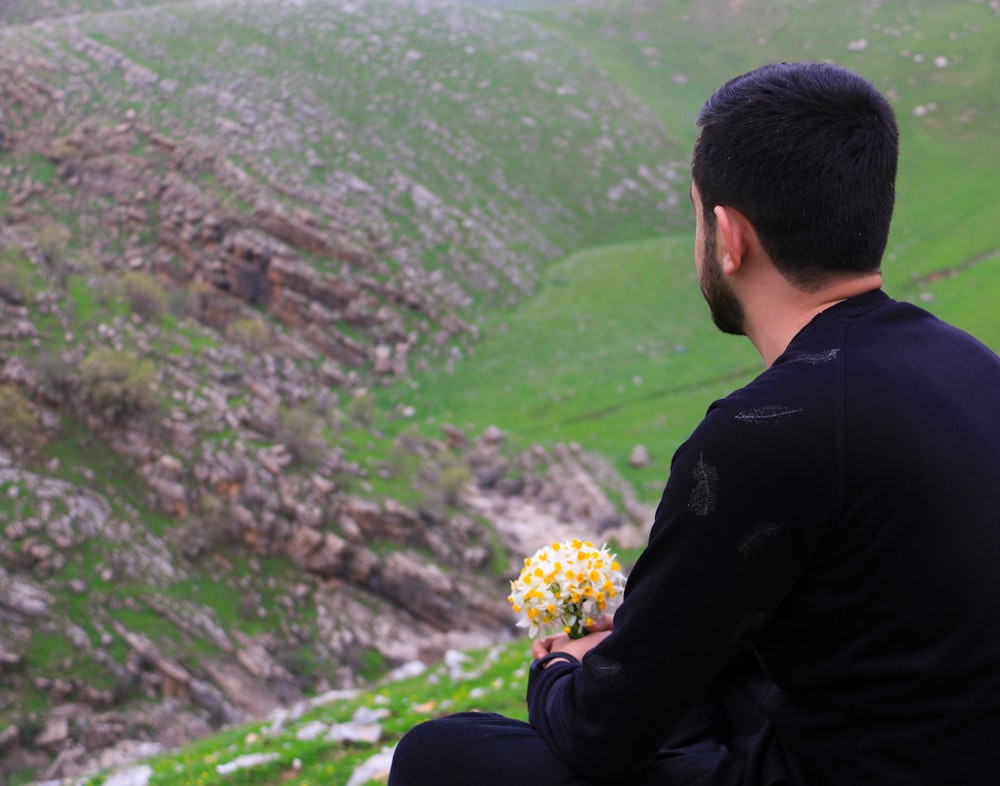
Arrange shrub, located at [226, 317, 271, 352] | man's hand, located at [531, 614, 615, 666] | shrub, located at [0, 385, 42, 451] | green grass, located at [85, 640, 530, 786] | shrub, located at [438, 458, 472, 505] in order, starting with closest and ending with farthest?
man's hand, located at [531, 614, 615, 666] < green grass, located at [85, 640, 530, 786] < shrub, located at [0, 385, 42, 451] < shrub, located at [438, 458, 472, 505] < shrub, located at [226, 317, 271, 352]

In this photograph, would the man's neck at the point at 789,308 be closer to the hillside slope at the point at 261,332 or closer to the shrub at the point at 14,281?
the hillside slope at the point at 261,332

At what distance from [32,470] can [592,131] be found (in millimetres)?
49296

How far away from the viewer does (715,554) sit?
9.03 ft

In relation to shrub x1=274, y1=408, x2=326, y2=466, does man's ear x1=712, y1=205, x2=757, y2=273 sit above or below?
above

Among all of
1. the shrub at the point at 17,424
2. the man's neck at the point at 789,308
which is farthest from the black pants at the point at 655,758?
the shrub at the point at 17,424

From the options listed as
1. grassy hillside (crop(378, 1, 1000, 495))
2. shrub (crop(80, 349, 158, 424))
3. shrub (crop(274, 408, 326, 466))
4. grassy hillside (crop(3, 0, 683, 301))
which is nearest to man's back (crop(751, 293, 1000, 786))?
shrub (crop(274, 408, 326, 466))

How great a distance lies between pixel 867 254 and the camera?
310 cm

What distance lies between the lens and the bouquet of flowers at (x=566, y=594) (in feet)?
13.4

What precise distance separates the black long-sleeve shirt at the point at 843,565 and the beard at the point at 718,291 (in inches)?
17.5

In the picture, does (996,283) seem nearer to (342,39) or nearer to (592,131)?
(592,131)

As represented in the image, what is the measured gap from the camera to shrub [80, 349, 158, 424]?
32406 millimetres

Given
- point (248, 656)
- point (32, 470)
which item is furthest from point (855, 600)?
point (32, 470)

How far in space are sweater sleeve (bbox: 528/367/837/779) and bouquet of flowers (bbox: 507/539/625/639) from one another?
41.1 inches

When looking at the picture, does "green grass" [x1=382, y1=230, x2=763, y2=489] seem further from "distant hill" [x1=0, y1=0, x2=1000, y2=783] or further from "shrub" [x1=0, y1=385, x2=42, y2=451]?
"shrub" [x1=0, y1=385, x2=42, y2=451]
